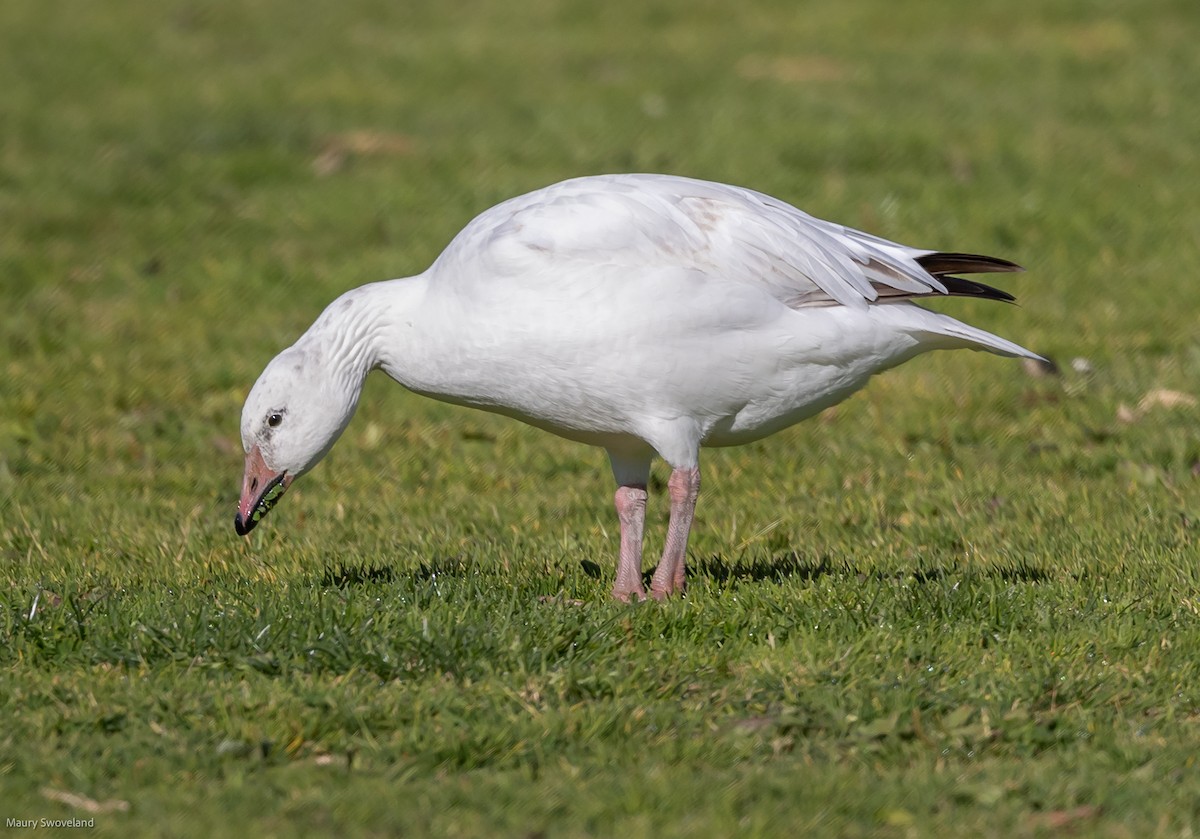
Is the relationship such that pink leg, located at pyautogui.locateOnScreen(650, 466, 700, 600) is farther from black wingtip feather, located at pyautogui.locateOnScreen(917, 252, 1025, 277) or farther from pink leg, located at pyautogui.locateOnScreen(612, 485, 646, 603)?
black wingtip feather, located at pyautogui.locateOnScreen(917, 252, 1025, 277)

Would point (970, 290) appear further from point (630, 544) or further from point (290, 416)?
point (290, 416)

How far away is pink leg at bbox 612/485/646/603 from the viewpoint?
6.00 meters

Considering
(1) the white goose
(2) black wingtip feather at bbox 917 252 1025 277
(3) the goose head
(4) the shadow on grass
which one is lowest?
(4) the shadow on grass

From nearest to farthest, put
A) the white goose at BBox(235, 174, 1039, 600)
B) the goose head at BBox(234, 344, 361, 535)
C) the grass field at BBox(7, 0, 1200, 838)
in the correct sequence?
1. the grass field at BBox(7, 0, 1200, 838)
2. the white goose at BBox(235, 174, 1039, 600)
3. the goose head at BBox(234, 344, 361, 535)

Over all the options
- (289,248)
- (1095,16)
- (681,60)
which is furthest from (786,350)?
(1095,16)

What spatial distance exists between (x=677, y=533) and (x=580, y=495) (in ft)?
5.55

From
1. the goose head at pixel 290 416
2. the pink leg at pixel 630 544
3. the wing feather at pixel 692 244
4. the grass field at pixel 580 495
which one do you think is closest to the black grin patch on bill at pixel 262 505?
the goose head at pixel 290 416

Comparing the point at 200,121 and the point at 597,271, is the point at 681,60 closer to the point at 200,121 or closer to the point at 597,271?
the point at 200,121

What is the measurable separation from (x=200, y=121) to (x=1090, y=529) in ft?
32.1

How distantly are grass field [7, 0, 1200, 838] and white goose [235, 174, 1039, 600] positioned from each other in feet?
1.89

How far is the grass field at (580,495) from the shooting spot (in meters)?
4.59

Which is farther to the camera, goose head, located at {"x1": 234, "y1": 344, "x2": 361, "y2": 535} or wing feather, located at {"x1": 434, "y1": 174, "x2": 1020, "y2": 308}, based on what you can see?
goose head, located at {"x1": 234, "y1": 344, "x2": 361, "y2": 535}

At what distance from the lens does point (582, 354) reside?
18.1 ft

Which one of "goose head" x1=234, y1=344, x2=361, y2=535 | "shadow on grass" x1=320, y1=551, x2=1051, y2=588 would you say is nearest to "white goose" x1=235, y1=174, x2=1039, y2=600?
"goose head" x1=234, y1=344, x2=361, y2=535
